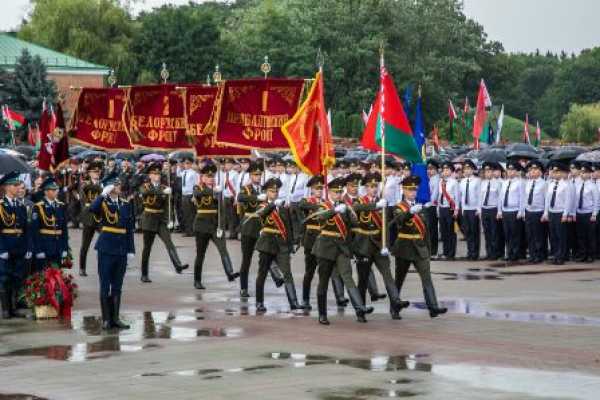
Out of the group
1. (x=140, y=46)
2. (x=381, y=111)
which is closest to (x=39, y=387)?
(x=381, y=111)

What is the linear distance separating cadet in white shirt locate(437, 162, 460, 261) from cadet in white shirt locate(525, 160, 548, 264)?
158cm

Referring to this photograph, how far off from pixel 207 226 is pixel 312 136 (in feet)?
12.5

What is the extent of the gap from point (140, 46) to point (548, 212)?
2303 inches

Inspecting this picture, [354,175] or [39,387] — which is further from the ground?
[354,175]

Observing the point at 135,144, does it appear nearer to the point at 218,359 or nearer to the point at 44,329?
the point at 44,329

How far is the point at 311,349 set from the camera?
15742 mm

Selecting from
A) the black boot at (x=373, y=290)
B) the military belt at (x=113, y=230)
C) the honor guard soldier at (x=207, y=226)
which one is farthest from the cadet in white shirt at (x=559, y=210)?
the military belt at (x=113, y=230)

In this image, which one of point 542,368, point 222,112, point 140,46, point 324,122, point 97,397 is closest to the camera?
point 97,397

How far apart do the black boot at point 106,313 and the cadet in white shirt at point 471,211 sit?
1131cm

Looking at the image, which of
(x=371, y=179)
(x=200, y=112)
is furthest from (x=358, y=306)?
(x=200, y=112)

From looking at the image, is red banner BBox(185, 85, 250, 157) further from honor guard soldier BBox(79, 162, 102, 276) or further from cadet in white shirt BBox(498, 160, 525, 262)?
cadet in white shirt BBox(498, 160, 525, 262)

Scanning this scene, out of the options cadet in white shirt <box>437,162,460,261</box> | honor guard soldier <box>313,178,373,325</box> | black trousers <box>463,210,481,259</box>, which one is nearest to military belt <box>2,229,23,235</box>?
honor guard soldier <box>313,178,373,325</box>

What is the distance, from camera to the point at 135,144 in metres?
25.3

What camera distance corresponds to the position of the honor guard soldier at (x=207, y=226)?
2242cm
